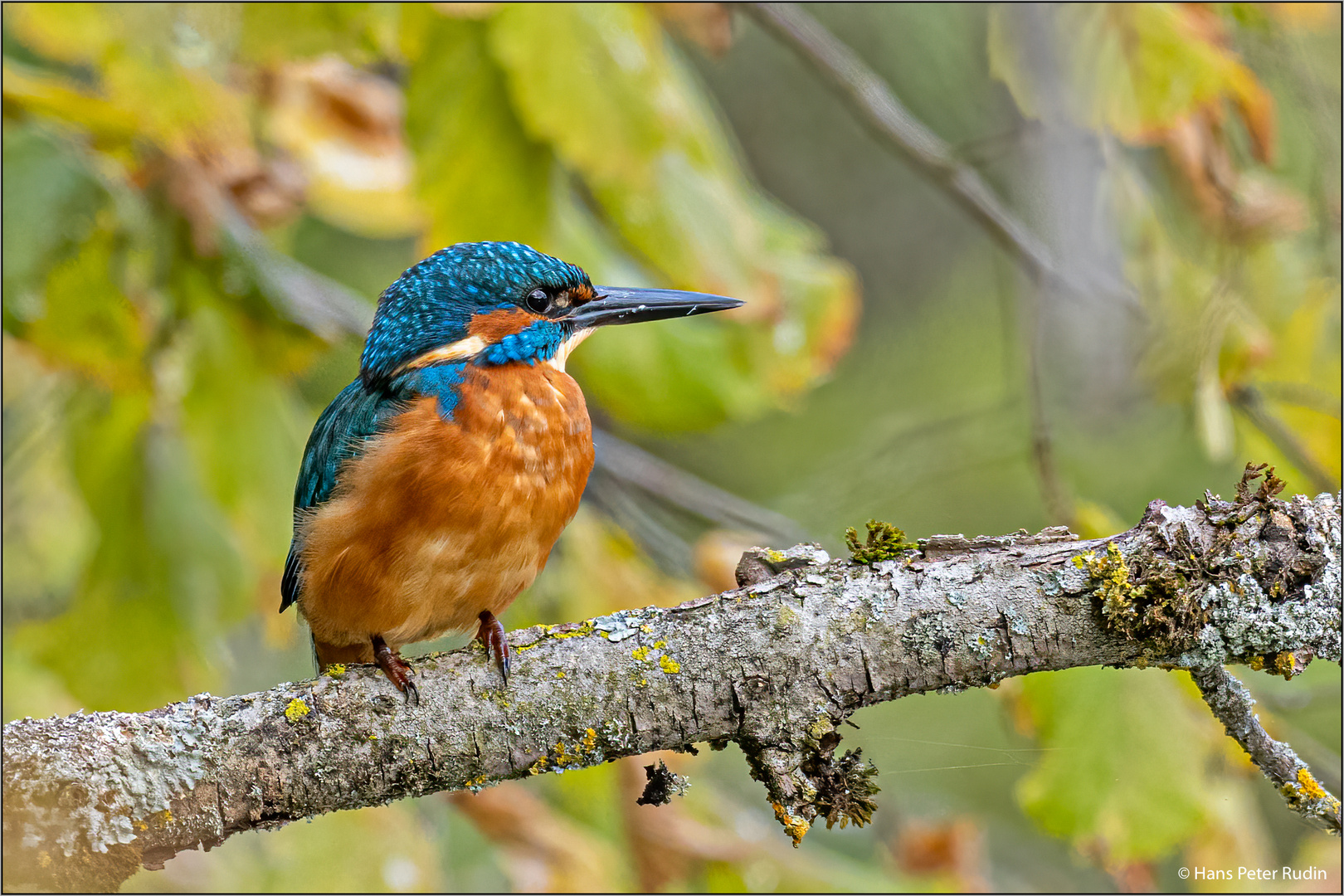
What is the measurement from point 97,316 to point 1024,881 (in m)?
4.84

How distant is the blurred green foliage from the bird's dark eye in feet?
0.46

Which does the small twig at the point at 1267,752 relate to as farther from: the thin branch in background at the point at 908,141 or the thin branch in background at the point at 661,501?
the thin branch in background at the point at 661,501

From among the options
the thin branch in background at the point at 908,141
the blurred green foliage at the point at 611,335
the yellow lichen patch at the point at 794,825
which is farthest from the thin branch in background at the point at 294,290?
the yellow lichen patch at the point at 794,825

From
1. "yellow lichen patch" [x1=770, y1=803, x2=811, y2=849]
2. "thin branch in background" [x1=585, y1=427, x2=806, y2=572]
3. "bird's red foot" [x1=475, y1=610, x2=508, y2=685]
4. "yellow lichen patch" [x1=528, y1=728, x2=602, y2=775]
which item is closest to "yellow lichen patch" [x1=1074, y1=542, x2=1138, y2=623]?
"yellow lichen patch" [x1=770, y1=803, x2=811, y2=849]

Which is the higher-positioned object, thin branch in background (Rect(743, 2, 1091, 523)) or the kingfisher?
thin branch in background (Rect(743, 2, 1091, 523))

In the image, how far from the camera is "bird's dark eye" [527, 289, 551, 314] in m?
2.59

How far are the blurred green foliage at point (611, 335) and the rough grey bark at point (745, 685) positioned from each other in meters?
0.42

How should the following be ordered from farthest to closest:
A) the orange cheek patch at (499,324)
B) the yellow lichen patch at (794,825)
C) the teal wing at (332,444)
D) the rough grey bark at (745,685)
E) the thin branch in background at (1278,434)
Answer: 1. the thin branch in background at (1278,434)
2. the orange cheek patch at (499,324)
3. the teal wing at (332,444)
4. the rough grey bark at (745,685)
5. the yellow lichen patch at (794,825)

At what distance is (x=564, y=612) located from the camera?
10.7ft

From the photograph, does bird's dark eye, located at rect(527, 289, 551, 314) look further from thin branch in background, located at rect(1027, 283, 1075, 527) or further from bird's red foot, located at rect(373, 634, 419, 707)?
thin branch in background, located at rect(1027, 283, 1075, 527)

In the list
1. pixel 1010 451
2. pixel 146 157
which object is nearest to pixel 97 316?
pixel 146 157

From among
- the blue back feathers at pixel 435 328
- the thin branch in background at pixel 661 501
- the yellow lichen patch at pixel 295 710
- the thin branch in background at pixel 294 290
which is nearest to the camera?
the yellow lichen patch at pixel 295 710

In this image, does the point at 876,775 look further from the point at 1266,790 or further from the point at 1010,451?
the point at 1266,790

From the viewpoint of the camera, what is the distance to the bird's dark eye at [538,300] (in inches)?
102
